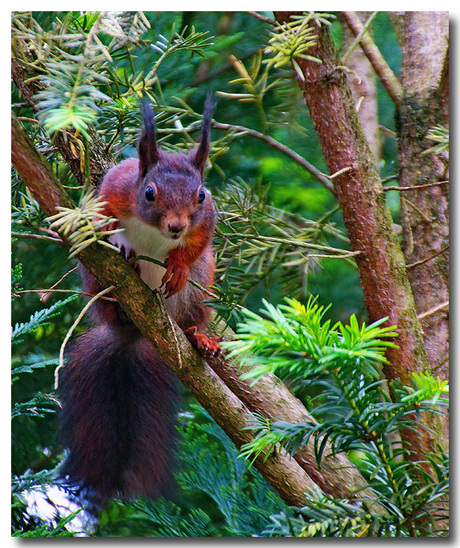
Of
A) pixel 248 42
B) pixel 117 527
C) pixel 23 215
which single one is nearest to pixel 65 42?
pixel 23 215

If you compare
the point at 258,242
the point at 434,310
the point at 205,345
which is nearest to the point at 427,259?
the point at 434,310

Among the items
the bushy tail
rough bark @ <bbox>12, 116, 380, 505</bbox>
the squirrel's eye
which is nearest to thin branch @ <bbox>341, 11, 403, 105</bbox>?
the squirrel's eye

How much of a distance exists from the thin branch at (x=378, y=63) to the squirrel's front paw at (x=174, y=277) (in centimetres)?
66

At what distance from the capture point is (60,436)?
1.45 m

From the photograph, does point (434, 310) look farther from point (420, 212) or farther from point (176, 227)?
point (176, 227)

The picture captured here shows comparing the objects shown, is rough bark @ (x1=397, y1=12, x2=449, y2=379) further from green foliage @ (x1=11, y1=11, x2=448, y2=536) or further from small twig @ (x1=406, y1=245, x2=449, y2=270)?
green foliage @ (x1=11, y1=11, x2=448, y2=536)

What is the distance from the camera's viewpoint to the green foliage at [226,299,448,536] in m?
0.79

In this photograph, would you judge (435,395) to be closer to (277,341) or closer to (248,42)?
(277,341)

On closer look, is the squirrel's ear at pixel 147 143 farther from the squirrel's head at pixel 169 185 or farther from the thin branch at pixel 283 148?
the thin branch at pixel 283 148

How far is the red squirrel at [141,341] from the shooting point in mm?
1233

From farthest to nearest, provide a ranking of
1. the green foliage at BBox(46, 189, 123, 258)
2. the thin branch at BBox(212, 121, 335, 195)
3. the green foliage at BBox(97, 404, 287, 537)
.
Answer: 1. the thin branch at BBox(212, 121, 335, 195)
2. the green foliage at BBox(97, 404, 287, 537)
3. the green foliage at BBox(46, 189, 123, 258)

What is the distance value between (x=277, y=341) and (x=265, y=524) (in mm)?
617

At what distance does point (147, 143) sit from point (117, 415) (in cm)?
68

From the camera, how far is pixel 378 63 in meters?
1.47
